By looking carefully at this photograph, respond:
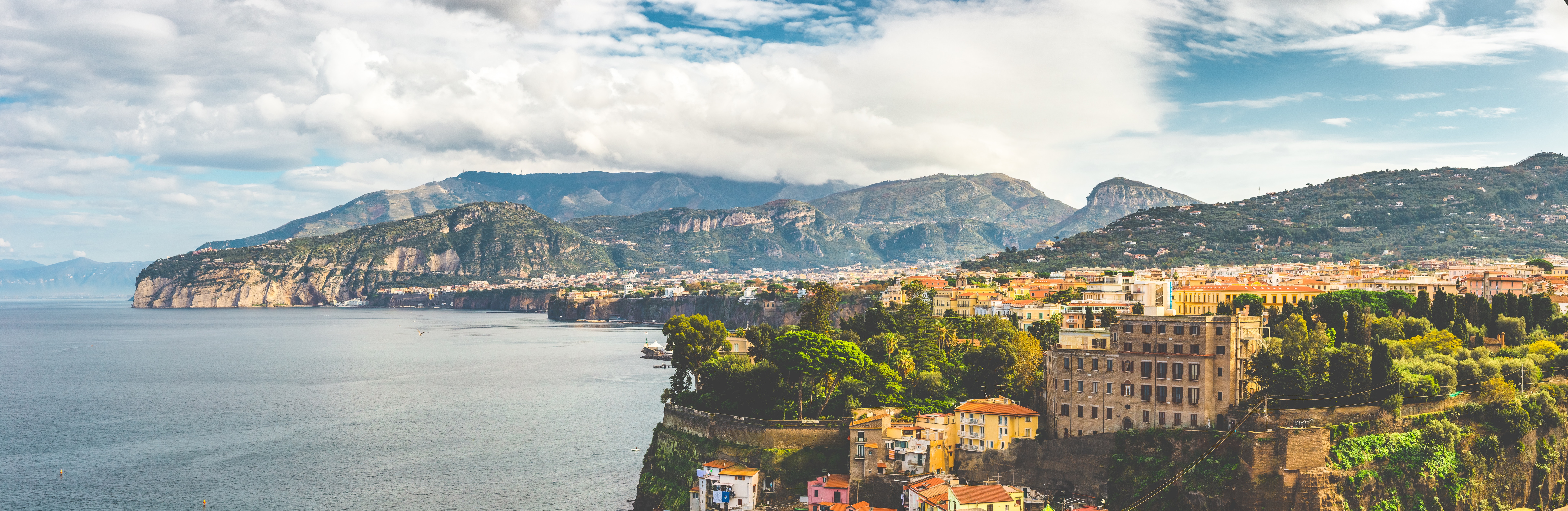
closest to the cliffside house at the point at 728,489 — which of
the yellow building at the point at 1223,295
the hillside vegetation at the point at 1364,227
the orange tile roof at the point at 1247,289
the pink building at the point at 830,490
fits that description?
the pink building at the point at 830,490

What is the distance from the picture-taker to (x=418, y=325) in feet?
600

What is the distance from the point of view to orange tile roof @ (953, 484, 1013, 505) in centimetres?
3672

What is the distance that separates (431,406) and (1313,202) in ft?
487

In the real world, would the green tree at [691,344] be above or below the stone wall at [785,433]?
above

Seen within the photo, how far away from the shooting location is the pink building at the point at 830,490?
41.6m

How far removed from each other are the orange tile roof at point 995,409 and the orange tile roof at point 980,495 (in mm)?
3987

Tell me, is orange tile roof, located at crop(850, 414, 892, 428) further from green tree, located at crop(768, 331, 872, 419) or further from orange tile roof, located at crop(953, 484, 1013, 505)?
orange tile roof, located at crop(953, 484, 1013, 505)

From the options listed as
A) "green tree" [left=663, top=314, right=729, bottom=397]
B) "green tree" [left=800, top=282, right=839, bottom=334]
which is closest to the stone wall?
"green tree" [left=663, top=314, right=729, bottom=397]

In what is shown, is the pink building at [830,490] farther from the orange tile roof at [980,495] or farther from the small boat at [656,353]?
the small boat at [656,353]

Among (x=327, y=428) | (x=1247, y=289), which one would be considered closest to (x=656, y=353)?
(x=327, y=428)

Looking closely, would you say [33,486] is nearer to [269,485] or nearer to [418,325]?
[269,485]

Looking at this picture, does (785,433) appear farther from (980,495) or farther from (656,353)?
(656,353)

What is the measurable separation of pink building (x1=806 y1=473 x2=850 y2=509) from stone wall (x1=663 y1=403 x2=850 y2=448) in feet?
7.32

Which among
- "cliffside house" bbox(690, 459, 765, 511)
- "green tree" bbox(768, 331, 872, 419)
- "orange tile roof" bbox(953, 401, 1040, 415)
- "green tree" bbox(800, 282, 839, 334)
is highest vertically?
"green tree" bbox(800, 282, 839, 334)
